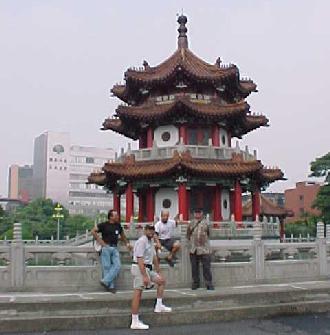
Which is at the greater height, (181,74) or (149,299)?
(181,74)

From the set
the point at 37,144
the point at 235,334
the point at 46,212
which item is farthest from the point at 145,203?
the point at 37,144

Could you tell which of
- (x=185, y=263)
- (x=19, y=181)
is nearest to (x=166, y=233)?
(x=185, y=263)

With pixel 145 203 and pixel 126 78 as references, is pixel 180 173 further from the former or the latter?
pixel 126 78

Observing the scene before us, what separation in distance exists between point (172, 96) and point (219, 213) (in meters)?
6.32

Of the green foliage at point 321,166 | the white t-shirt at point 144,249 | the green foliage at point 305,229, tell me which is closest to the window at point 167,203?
the white t-shirt at point 144,249

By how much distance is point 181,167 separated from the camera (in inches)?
931

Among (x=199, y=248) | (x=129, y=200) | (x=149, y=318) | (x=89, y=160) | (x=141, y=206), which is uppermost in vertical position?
(x=89, y=160)

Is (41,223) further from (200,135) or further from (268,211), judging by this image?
(200,135)

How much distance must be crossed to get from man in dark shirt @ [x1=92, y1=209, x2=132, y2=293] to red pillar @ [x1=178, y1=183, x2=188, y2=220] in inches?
508

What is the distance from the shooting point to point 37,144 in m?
130

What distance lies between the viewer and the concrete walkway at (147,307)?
372 inches

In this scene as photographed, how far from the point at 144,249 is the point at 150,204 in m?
16.4

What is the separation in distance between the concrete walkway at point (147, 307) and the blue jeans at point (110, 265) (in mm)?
313

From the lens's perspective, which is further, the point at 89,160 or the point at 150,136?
the point at 89,160
